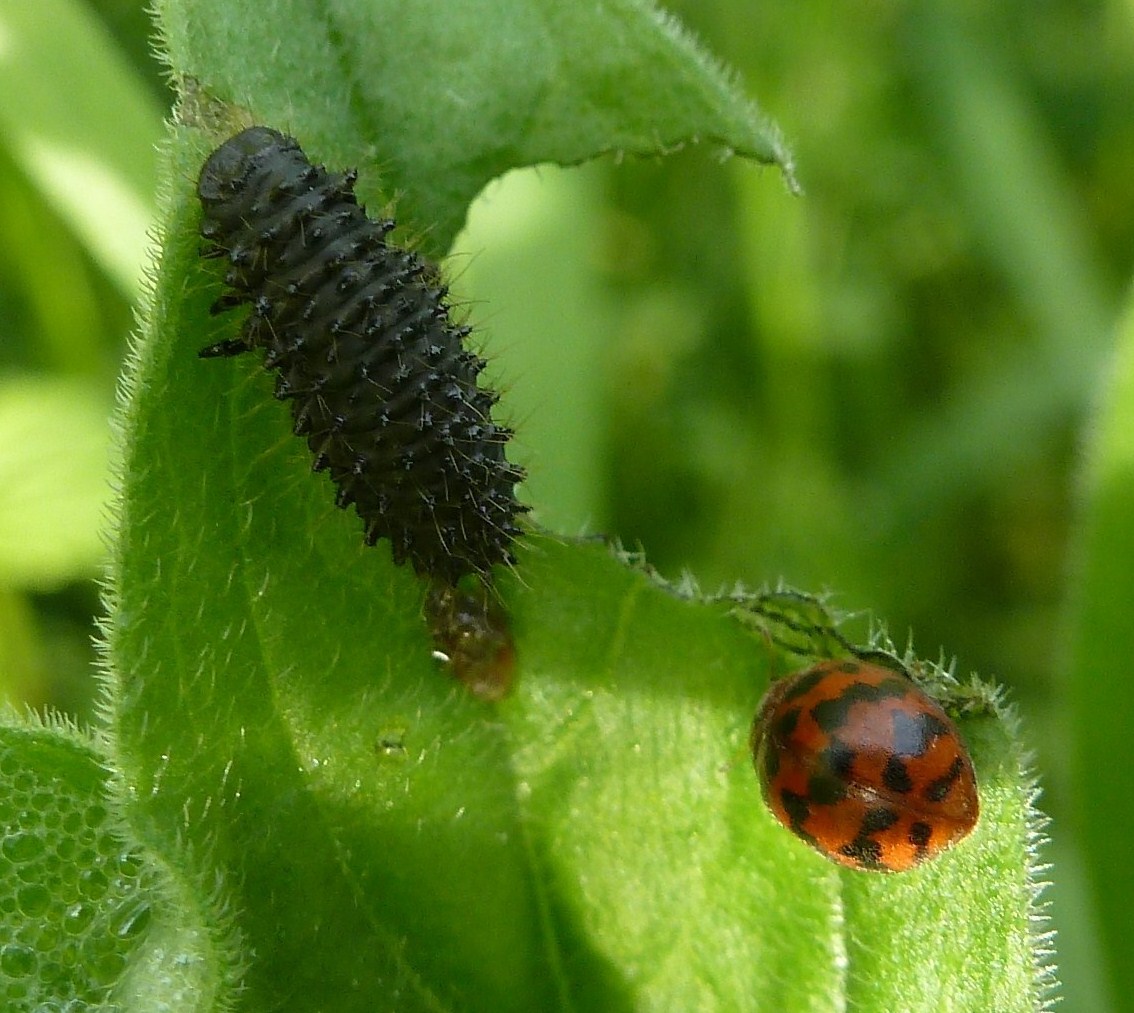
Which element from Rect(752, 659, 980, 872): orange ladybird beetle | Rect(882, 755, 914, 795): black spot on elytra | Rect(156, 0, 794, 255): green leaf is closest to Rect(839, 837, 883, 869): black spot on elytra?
Rect(752, 659, 980, 872): orange ladybird beetle

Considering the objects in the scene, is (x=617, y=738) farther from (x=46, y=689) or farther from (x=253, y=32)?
(x=46, y=689)

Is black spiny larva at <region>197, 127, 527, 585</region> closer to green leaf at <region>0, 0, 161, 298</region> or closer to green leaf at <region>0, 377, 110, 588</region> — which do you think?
green leaf at <region>0, 0, 161, 298</region>

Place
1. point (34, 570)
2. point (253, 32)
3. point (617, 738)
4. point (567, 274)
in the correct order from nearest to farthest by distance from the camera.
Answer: point (253, 32) → point (617, 738) → point (34, 570) → point (567, 274)

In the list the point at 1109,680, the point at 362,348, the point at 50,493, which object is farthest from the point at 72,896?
the point at 50,493

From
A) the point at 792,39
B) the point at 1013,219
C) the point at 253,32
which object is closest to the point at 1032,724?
the point at 1013,219

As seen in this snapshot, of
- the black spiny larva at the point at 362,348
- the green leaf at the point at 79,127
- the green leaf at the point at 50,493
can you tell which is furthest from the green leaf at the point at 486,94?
the green leaf at the point at 50,493

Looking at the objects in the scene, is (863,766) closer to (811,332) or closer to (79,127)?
(79,127)
